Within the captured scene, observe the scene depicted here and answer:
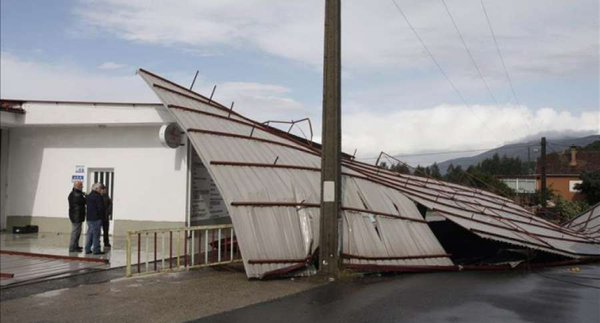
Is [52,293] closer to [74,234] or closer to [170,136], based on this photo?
[74,234]

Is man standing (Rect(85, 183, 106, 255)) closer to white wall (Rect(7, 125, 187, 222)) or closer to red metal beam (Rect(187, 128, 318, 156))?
red metal beam (Rect(187, 128, 318, 156))

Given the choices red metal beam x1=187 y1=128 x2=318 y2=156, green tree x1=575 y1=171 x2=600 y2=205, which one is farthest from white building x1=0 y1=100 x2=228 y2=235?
green tree x1=575 y1=171 x2=600 y2=205

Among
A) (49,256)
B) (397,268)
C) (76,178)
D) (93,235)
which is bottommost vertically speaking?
(397,268)

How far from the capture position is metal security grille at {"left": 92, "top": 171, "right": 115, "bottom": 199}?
16781 millimetres

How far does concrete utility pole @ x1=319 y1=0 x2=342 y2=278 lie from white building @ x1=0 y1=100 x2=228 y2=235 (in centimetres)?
612

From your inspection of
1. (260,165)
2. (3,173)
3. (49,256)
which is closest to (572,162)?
(260,165)

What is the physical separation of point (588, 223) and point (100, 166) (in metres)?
20.2

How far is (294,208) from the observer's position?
11477 millimetres

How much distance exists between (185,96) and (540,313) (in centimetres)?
1049

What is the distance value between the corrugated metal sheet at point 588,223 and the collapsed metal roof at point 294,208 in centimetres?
709

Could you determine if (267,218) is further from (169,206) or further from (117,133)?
(117,133)

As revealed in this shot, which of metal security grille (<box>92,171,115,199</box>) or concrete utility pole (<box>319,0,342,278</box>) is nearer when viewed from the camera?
concrete utility pole (<box>319,0,342,278</box>)

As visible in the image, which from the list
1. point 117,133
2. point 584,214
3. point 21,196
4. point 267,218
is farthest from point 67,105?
point 584,214

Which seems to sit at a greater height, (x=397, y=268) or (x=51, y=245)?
(x=51, y=245)
